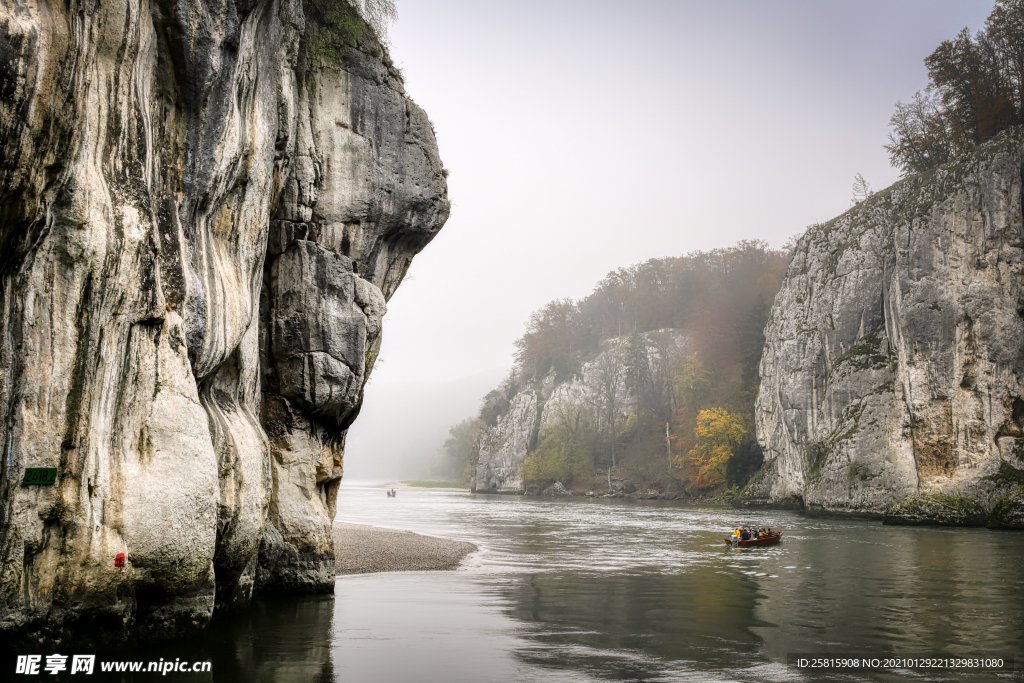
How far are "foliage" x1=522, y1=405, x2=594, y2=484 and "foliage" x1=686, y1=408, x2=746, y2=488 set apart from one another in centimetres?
Answer: 1688

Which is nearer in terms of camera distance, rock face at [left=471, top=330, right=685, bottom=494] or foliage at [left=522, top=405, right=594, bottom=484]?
foliage at [left=522, top=405, right=594, bottom=484]

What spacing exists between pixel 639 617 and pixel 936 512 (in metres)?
35.9

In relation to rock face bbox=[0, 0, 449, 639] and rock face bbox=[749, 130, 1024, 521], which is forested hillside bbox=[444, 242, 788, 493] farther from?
rock face bbox=[0, 0, 449, 639]

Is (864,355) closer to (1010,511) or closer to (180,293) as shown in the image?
(1010,511)

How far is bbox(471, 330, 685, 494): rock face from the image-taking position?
356ft

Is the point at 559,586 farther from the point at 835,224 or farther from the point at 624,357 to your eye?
the point at 624,357

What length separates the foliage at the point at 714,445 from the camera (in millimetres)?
83500

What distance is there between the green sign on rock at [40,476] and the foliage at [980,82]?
6222 centimetres

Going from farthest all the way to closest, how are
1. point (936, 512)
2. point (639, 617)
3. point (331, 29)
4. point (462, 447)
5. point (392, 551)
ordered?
1. point (462, 447)
2. point (936, 512)
3. point (392, 551)
4. point (331, 29)
5. point (639, 617)

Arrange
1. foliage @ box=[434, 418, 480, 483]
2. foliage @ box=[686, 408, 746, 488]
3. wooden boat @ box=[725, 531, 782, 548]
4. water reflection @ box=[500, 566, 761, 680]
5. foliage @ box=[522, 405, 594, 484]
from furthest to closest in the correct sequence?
foliage @ box=[434, 418, 480, 483] → foliage @ box=[522, 405, 594, 484] → foliage @ box=[686, 408, 746, 488] → wooden boat @ box=[725, 531, 782, 548] → water reflection @ box=[500, 566, 761, 680]

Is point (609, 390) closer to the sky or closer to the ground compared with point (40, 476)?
closer to the sky

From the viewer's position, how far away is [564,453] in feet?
331

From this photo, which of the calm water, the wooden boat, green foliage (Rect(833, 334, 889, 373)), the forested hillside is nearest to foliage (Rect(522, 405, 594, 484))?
the forested hillside

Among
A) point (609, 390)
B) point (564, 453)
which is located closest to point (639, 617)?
point (564, 453)
